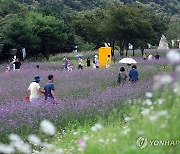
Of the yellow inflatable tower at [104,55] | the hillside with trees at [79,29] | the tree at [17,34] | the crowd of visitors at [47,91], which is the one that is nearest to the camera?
the crowd of visitors at [47,91]

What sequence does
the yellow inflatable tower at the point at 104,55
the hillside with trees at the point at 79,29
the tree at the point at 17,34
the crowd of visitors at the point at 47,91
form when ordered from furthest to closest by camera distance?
1. the hillside with trees at the point at 79,29
2. the tree at the point at 17,34
3. the yellow inflatable tower at the point at 104,55
4. the crowd of visitors at the point at 47,91

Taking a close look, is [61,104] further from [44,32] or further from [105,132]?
[44,32]

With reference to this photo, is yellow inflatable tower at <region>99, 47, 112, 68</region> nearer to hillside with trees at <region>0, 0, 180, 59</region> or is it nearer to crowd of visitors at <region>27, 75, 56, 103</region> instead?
hillside with trees at <region>0, 0, 180, 59</region>

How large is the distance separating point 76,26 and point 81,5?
3519 centimetres

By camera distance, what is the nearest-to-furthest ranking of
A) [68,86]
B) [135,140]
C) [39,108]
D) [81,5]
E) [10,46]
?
1. [135,140]
2. [39,108]
3. [68,86]
4. [10,46]
5. [81,5]

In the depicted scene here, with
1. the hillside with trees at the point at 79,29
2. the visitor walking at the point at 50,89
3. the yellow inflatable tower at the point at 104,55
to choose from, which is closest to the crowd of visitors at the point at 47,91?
the visitor walking at the point at 50,89

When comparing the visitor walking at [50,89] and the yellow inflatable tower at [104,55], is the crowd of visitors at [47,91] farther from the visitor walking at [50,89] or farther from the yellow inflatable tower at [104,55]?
the yellow inflatable tower at [104,55]

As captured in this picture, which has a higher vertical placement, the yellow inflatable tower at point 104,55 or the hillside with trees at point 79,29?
the hillside with trees at point 79,29

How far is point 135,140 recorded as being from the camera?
12.4ft

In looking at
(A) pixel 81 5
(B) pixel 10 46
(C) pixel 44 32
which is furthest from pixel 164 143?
(A) pixel 81 5

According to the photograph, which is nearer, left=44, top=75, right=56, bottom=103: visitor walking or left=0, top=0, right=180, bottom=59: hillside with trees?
left=44, top=75, right=56, bottom=103: visitor walking

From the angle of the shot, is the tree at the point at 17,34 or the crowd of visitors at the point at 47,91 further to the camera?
the tree at the point at 17,34

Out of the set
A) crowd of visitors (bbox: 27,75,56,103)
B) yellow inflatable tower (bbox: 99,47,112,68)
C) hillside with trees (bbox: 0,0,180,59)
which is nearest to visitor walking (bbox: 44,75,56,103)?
crowd of visitors (bbox: 27,75,56,103)

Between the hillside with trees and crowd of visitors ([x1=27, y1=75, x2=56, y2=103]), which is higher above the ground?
the hillside with trees
